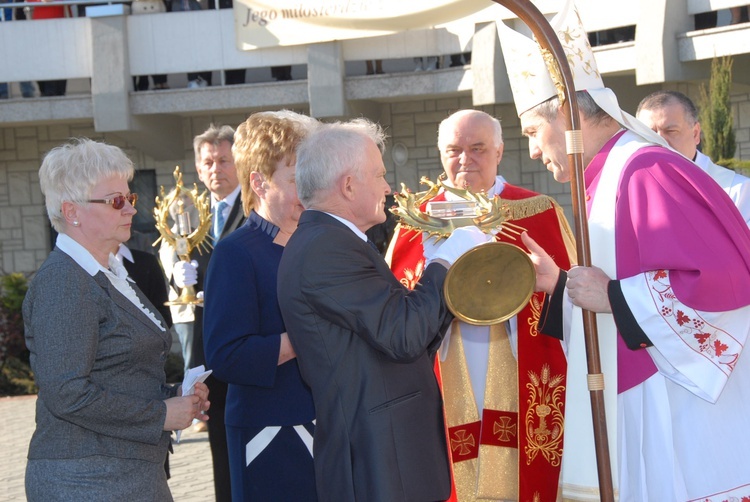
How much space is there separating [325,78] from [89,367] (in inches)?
415

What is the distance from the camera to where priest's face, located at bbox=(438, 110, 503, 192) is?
15.0 feet

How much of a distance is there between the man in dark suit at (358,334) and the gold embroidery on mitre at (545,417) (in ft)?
4.92

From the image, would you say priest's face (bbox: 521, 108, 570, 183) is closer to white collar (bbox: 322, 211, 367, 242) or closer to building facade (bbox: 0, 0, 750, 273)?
white collar (bbox: 322, 211, 367, 242)

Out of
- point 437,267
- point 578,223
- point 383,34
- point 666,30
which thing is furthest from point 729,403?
point 383,34

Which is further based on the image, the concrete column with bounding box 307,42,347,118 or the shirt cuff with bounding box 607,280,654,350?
the concrete column with bounding box 307,42,347,118

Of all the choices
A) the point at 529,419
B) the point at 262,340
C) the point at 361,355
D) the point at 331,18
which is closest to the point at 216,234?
the point at 529,419

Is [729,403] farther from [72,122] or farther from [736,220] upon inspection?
[72,122]

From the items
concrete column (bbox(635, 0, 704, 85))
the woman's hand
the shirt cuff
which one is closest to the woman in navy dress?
the woman's hand

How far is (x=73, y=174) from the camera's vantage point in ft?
10.1

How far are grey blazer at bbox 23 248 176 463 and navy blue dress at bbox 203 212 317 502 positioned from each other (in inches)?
12.5

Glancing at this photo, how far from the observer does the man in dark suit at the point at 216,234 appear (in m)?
Answer: 4.72

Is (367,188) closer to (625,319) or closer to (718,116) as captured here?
(625,319)

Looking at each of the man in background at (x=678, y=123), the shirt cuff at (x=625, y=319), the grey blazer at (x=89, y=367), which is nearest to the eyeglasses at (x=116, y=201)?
Result: the grey blazer at (x=89, y=367)

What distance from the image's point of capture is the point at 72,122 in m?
14.5
